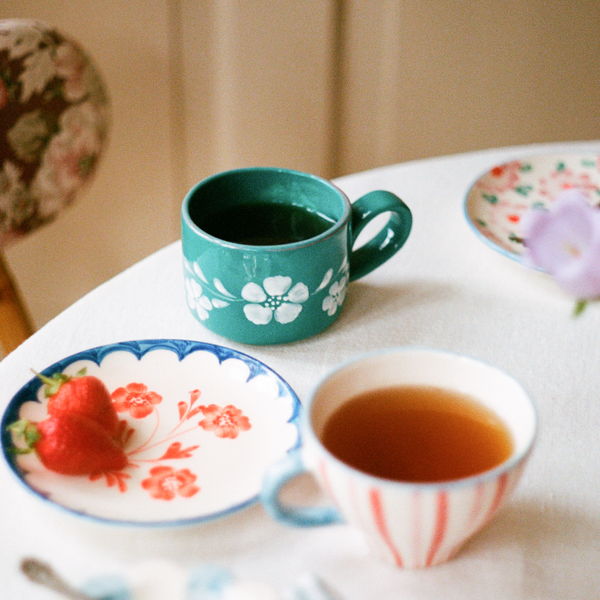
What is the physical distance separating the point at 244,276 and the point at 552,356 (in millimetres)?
266

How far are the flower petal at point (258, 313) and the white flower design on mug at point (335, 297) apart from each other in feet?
0.16

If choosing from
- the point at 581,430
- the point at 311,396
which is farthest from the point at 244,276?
the point at 581,430

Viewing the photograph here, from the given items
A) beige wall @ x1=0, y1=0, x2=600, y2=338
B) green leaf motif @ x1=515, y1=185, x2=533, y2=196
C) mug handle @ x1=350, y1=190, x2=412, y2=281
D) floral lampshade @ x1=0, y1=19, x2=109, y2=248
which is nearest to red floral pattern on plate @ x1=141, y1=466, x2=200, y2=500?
mug handle @ x1=350, y1=190, x2=412, y2=281

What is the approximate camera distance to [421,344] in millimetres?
597

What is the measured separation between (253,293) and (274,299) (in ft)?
0.06

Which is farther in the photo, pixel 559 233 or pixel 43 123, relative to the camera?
pixel 43 123

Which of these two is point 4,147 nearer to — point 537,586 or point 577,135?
point 537,586

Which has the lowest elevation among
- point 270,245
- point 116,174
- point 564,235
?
point 116,174

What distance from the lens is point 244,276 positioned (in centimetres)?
54

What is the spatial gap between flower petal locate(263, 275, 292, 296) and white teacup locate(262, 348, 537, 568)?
14cm

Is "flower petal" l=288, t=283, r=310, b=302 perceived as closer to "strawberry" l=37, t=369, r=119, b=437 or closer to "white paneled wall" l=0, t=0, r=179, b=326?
"strawberry" l=37, t=369, r=119, b=437

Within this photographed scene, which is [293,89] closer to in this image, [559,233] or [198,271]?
[198,271]

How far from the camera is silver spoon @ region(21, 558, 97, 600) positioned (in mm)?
385

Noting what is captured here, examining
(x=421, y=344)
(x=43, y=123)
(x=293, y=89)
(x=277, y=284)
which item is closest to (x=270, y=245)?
(x=277, y=284)
